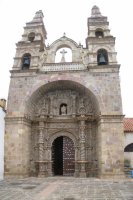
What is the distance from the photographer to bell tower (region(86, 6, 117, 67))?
47.7ft

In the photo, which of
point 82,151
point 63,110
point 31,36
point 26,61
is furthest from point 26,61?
point 82,151

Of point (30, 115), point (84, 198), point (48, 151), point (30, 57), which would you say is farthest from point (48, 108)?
point (84, 198)

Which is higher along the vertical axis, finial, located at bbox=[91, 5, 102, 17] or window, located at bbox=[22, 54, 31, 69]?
finial, located at bbox=[91, 5, 102, 17]

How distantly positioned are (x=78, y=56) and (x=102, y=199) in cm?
1051

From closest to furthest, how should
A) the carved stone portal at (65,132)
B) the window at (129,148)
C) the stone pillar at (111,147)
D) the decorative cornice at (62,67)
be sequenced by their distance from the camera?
1. the stone pillar at (111,147)
2. the carved stone portal at (65,132)
3. the decorative cornice at (62,67)
4. the window at (129,148)

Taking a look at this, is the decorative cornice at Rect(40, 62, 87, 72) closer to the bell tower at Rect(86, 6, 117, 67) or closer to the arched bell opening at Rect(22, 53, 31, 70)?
the bell tower at Rect(86, 6, 117, 67)

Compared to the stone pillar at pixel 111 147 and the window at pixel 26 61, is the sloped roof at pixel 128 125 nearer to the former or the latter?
the stone pillar at pixel 111 147

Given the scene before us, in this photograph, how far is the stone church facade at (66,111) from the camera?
12.8 meters

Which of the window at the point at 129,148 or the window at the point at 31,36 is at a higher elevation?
the window at the point at 31,36

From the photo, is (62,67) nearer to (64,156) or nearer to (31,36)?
(31,36)

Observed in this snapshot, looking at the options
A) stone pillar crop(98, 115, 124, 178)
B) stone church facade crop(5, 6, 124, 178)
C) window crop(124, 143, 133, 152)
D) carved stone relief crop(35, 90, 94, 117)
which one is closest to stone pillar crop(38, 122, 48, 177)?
stone church facade crop(5, 6, 124, 178)

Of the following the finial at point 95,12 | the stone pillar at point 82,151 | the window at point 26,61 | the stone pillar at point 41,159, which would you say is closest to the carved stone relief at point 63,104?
the stone pillar at point 82,151

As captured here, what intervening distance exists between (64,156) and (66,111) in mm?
2977

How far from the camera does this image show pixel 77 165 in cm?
1367
